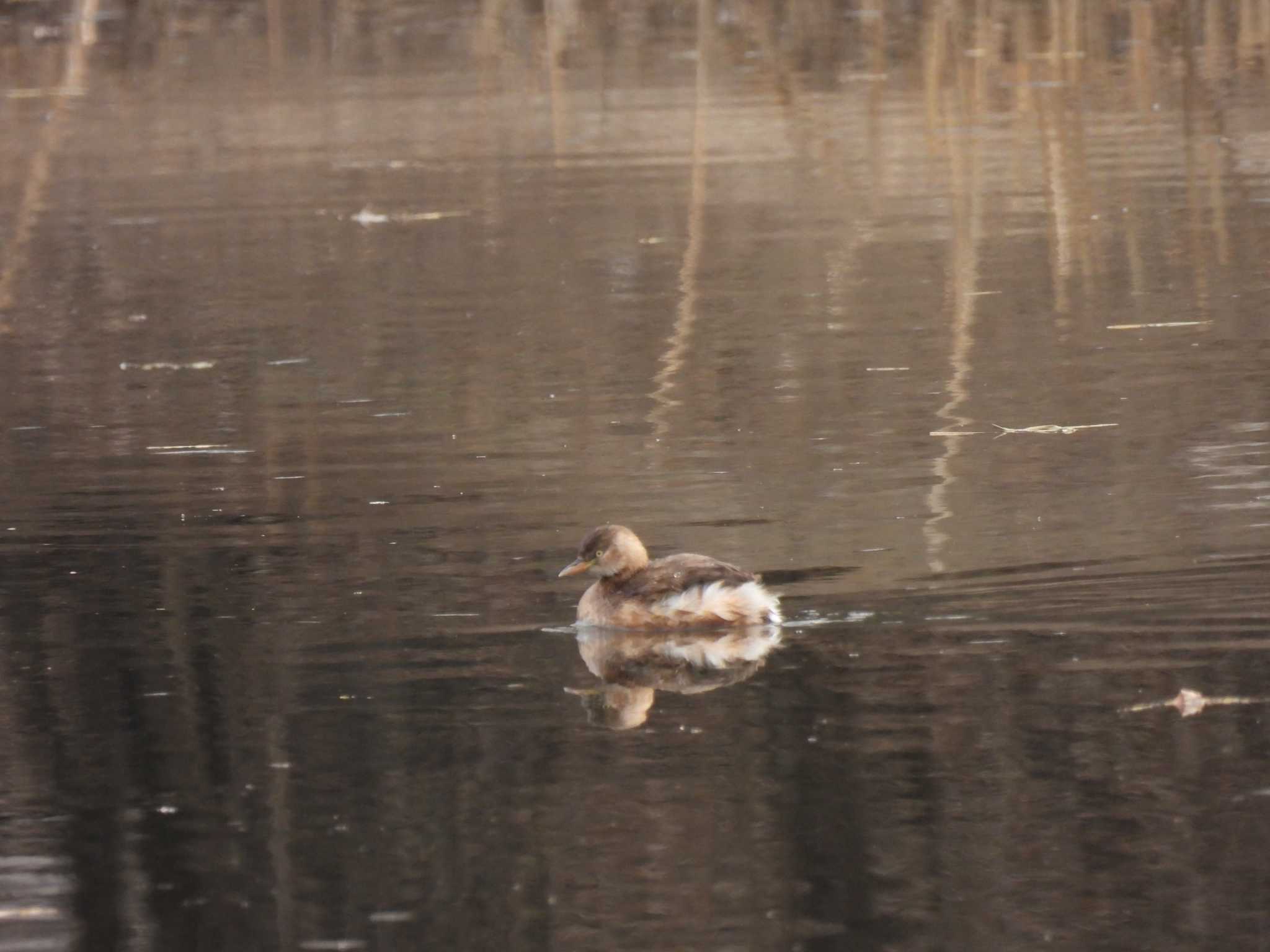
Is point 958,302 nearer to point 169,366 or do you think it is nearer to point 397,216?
point 169,366

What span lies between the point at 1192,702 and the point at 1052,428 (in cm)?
452

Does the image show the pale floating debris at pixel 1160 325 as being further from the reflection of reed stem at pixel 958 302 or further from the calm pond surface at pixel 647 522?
the reflection of reed stem at pixel 958 302

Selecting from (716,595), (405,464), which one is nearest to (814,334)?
(405,464)

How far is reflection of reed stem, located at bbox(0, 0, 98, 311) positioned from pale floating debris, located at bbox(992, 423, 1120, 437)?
730 cm

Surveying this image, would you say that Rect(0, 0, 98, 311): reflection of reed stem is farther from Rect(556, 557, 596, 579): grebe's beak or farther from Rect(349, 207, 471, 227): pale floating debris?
Rect(556, 557, 596, 579): grebe's beak

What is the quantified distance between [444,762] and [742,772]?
787mm

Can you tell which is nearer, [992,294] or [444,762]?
[444,762]

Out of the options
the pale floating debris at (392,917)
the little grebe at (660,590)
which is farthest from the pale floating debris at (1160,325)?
the pale floating debris at (392,917)

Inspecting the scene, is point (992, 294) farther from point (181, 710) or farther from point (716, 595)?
point (181, 710)

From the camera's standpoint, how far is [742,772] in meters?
6.35

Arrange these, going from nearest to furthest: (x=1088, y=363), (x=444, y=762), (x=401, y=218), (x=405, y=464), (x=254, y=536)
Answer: (x=444, y=762), (x=254, y=536), (x=405, y=464), (x=1088, y=363), (x=401, y=218)

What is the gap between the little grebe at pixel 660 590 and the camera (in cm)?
775

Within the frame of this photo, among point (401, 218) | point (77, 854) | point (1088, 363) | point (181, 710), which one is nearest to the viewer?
point (77, 854)

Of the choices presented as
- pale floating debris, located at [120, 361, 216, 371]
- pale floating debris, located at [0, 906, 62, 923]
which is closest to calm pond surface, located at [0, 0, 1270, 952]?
pale floating debris, located at [0, 906, 62, 923]
